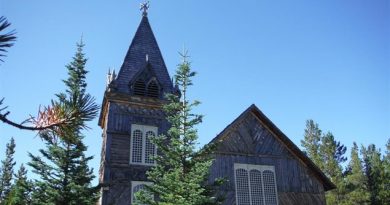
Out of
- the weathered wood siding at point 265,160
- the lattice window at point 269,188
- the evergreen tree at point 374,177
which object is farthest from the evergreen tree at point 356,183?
the lattice window at point 269,188

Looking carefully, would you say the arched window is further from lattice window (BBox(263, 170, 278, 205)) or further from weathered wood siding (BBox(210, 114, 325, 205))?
lattice window (BBox(263, 170, 278, 205))

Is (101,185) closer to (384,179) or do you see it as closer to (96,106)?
(96,106)

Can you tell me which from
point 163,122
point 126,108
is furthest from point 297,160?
point 126,108

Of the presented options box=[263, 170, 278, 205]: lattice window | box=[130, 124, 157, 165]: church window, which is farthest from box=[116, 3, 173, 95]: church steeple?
box=[263, 170, 278, 205]: lattice window

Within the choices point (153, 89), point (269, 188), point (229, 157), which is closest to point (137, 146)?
point (153, 89)

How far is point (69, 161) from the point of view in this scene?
60.8 feet

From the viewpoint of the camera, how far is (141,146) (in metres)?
22.2

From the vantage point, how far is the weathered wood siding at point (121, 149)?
20.2 meters

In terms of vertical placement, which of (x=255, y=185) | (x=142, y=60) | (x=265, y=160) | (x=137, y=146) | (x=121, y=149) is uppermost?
(x=142, y=60)

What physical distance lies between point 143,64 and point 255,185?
11503 millimetres

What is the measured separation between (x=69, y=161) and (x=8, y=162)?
3389cm

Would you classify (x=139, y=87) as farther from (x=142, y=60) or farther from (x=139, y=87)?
(x=142, y=60)

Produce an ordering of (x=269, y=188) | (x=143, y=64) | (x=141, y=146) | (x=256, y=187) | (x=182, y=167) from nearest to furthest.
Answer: (x=182, y=167) → (x=256, y=187) → (x=269, y=188) → (x=141, y=146) → (x=143, y=64)

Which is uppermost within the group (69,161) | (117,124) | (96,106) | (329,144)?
(329,144)
